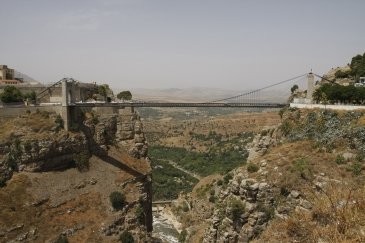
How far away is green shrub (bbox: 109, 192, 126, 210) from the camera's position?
148 ft

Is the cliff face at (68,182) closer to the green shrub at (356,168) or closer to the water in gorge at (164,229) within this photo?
the water in gorge at (164,229)

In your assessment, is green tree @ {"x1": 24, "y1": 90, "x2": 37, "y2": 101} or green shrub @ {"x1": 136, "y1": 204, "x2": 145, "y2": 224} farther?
green tree @ {"x1": 24, "y1": 90, "x2": 37, "y2": 101}

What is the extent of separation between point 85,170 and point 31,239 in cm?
1248

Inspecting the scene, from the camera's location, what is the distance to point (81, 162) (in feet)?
163

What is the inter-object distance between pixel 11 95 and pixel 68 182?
13750 mm

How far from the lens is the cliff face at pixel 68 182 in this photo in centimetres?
4075

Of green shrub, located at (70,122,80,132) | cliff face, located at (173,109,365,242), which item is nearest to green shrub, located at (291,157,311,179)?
cliff face, located at (173,109,365,242)

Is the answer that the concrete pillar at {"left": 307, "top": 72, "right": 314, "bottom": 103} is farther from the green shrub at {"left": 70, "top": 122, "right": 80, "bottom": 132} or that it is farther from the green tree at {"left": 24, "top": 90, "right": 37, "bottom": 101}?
the green tree at {"left": 24, "top": 90, "right": 37, "bottom": 101}

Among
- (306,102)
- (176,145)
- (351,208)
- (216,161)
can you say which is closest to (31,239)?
(306,102)

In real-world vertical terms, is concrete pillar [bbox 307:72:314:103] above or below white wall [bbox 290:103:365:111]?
above

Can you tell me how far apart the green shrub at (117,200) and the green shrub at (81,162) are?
6.06m

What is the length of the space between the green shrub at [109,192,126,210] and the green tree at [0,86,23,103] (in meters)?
17.9

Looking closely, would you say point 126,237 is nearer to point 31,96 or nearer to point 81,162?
point 81,162

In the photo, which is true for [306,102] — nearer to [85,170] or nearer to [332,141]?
[332,141]
